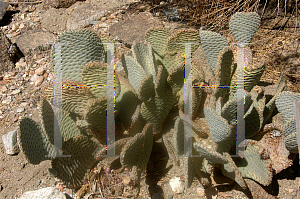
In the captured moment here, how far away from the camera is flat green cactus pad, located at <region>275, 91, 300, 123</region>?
1437 mm

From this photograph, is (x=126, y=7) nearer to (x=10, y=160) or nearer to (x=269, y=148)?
(x=10, y=160)

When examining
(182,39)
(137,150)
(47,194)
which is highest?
(182,39)

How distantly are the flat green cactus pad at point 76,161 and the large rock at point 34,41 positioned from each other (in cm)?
153

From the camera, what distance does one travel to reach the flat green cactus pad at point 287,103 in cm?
144

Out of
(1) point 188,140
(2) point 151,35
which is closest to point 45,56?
(2) point 151,35

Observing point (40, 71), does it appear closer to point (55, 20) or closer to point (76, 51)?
point (55, 20)

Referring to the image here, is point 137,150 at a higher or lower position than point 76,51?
lower

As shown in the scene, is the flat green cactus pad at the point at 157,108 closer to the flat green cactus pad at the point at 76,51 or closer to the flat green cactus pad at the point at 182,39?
the flat green cactus pad at the point at 182,39

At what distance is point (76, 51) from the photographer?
1.51 m

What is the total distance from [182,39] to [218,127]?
59 centimetres

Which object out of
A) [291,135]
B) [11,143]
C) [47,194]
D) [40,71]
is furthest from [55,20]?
[291,135]

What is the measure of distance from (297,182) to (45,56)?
2.34 m

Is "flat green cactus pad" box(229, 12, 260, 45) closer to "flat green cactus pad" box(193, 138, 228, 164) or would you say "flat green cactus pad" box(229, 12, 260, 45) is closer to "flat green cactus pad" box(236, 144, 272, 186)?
"flat green cactus pad" box(236, 144, 272, 186)

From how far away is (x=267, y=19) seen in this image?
9.42 ft
